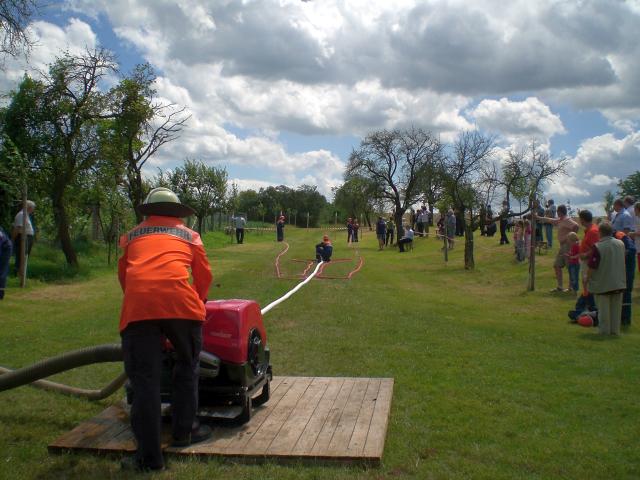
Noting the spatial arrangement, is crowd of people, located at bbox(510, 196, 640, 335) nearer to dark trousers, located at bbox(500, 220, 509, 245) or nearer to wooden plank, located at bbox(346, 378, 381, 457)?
wooden plank, located at bbox(346, 378, 381, 457)

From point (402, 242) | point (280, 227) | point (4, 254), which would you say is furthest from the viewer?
point (280, 227)

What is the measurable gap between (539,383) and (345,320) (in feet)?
15.3

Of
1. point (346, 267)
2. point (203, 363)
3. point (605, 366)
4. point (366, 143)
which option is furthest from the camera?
point (366, 143)

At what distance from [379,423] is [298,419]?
72cm

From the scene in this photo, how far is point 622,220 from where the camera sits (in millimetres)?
14961

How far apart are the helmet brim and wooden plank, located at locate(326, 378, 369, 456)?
2.14 metres

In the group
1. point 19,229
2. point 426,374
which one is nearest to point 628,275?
point 426,374

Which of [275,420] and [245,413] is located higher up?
[245,413]

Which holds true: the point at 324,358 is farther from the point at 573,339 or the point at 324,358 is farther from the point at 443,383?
the point at 573,339

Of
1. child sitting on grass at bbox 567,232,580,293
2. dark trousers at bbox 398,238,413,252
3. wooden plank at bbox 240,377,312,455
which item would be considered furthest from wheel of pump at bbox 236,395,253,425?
dark trousers at bbox 398,238,413,252

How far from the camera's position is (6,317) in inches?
454

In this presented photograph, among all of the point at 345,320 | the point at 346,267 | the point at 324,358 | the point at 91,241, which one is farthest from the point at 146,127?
the point at 324,358

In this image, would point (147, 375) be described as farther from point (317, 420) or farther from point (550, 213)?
point (550, 213)

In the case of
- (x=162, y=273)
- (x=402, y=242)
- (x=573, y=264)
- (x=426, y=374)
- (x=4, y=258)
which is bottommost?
(x=426, y=374)
